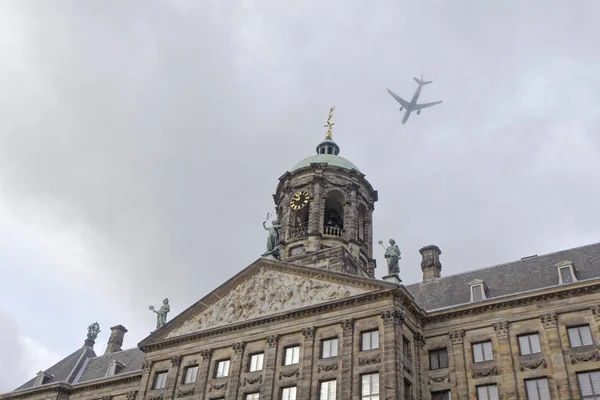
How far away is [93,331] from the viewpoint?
A: 2039 inches

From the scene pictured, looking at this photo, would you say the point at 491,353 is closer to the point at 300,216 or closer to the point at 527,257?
the point at 527,257

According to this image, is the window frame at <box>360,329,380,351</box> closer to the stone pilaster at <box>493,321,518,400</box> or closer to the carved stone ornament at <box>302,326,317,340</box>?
the carved stone ornament at <box>302,326,317,340</box>

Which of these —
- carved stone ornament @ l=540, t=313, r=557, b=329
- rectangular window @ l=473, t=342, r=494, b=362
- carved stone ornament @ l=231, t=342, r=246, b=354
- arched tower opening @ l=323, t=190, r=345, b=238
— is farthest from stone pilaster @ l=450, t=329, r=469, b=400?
arched tower opening @ l=323, t=190, r=345, b=238

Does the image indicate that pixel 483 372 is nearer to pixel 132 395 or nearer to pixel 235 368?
pixel 235 368

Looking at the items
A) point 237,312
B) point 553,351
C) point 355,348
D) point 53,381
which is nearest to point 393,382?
point 355,348

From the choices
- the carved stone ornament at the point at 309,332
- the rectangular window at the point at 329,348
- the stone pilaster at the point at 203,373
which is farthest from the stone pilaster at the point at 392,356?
the stone pilaster at the point at 203,373

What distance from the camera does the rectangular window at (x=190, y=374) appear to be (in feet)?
113

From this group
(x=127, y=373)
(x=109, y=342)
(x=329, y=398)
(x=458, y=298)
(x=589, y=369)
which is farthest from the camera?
(x=109, y=342)

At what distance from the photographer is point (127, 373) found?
133 feet

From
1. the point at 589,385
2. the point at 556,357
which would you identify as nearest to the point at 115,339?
the point at 556,357

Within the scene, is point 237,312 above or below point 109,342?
below

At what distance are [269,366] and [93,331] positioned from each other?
85.3ft

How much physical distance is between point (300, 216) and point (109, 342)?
68.9 ft

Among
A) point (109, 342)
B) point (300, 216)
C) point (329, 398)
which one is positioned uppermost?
point (300, 216)
